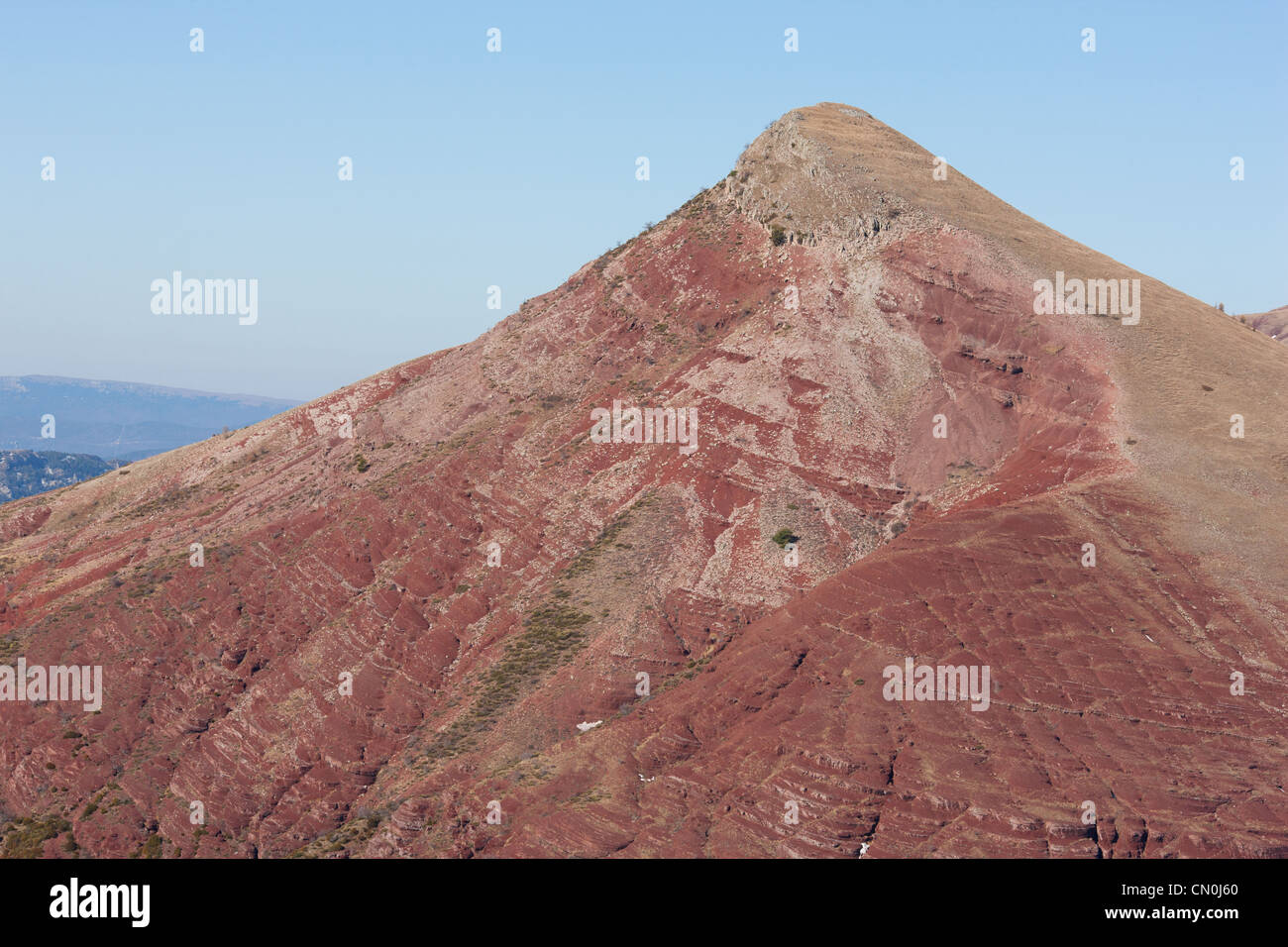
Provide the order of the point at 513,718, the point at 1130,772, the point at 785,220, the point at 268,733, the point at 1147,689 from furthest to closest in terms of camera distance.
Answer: the point at 785,220 → the point at 268,733 → the point at 513,718 → the point at 1147,689 → the point at 1130,772

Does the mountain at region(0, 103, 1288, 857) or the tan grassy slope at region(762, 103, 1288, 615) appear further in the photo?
the tan grassy slope at region(762, 103, 1288, 615)

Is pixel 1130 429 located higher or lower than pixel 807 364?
lower

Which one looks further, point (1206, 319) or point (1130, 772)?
point (1206, 319)

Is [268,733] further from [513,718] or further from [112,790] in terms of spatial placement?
[513,718]

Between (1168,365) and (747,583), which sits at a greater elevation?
(1168,365)

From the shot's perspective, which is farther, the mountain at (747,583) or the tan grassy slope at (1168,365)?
the tan grassy slope at (1168,365)

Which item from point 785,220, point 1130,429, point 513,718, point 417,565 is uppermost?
point 785,220

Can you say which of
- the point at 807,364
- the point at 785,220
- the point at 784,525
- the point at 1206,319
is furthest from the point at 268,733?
the point at 1206,319

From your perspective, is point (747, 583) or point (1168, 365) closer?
point (747, 583)
